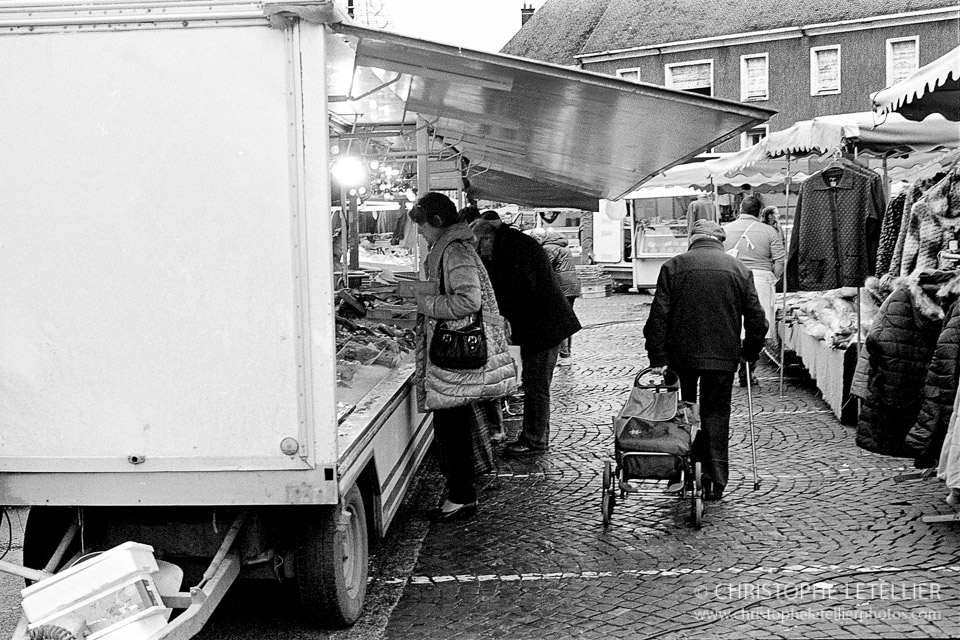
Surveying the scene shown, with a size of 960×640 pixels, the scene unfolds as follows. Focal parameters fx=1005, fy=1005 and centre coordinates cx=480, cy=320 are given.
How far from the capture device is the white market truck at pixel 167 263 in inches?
148

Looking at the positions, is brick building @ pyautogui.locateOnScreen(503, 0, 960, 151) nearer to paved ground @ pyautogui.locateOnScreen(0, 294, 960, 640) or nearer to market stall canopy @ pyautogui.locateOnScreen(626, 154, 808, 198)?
market stall canopy @ pyautogui.locateOnScreen(626, 154, 808, 198)

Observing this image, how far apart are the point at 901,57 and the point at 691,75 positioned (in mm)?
7618

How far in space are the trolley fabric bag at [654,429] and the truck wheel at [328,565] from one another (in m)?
1.80

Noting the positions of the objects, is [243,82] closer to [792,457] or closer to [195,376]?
[195,376]

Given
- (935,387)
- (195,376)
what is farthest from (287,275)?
(935,387)

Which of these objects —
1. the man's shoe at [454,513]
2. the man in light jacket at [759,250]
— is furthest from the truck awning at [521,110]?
the man in light jacket at [759,250]

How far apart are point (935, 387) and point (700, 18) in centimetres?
3607

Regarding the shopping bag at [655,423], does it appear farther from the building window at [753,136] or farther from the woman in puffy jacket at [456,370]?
the building window at [753,136]

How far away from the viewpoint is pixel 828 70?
35.8 m

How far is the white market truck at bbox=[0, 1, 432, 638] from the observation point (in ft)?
12.3

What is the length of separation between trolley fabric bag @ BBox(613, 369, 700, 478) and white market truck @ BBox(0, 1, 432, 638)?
7.42 feet

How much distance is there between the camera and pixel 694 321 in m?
6.05

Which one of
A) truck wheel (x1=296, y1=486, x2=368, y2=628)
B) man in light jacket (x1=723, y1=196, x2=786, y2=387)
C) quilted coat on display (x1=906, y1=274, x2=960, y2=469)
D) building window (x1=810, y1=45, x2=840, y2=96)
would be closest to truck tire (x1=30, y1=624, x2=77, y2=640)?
truck wheel (x1=296, y1=486, x2=368, y2=628)

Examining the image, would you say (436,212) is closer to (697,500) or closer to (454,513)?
(454,513)
